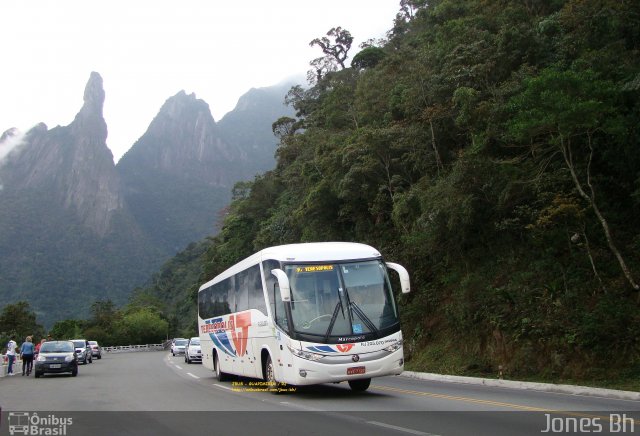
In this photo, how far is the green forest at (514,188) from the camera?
15.9 m

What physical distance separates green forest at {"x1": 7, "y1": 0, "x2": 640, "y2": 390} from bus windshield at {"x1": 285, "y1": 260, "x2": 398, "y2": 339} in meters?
6.17

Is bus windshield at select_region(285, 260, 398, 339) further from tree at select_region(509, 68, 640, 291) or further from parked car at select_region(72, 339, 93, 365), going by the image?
parked car at select_region(72, 339, 93, 365)

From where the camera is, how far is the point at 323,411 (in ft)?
35.3

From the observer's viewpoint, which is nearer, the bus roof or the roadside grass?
the bus roof

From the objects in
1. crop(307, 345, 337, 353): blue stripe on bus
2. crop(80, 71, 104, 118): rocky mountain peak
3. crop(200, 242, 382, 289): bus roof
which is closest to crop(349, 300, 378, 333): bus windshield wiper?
crop(307, 345, 337, 353): blue stripe on bus

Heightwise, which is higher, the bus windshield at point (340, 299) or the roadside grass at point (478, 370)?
the bus windshield at point (340, 299)

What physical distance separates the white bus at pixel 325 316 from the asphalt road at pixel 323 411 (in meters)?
0.68

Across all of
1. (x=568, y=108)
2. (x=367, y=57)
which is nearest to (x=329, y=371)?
(x=568, y=108)

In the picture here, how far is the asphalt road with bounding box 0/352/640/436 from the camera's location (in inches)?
349

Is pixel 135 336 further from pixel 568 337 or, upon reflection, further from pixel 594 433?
pixel 594 433

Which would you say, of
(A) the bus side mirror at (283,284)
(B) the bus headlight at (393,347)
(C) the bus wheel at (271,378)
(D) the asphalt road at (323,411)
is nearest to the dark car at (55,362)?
(D) the asphalt road at (323,411)

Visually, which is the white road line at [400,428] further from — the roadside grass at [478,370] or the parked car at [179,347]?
the parked car at [179,347]

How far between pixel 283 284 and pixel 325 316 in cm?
117

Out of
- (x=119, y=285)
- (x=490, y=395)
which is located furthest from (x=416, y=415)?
(x=119, y=285)
